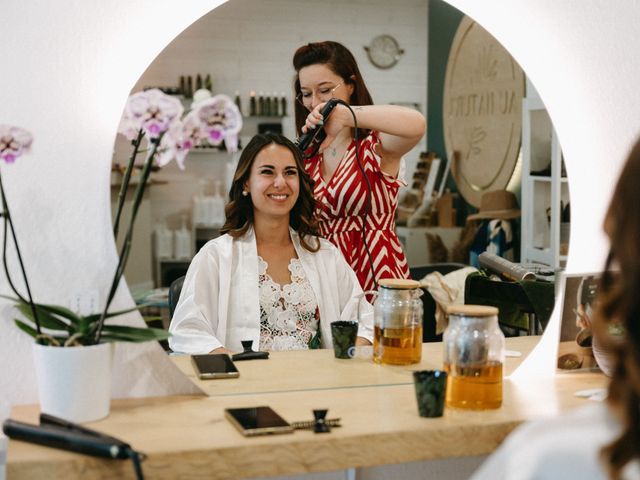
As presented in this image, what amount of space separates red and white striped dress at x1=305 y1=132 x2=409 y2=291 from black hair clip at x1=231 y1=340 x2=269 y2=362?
267 millimetres

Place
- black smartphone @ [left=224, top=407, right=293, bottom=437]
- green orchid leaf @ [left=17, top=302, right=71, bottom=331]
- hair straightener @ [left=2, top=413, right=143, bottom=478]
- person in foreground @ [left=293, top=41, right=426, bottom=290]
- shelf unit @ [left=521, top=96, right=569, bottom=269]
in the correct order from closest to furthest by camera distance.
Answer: hair straightener @ [left=2, top=413, right=143, bottom=478]
black smartphone @ [left=224, top=407, right=293, bottom=437]
green orchid leaf @ [left=17, top=302, right=71, bottom=331]
person in foreground @ [left=293, top=41, right=426, bottom=290]
shelf unit @ [left=521, top=96, right=569, bottom=269]

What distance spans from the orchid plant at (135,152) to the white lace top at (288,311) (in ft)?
1.03

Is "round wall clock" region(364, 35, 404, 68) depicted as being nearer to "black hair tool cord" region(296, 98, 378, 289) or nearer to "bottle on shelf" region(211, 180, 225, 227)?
"black hair tool cord" region(296, 98, 378, 289)

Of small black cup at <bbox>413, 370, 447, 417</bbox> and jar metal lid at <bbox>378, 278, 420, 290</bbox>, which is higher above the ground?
jar metal lid at <bbox>378, 278, 420, 290</bbox>

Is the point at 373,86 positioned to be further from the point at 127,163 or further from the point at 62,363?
the point at 62,363

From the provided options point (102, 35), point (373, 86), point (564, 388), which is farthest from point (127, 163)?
point (564, 388)

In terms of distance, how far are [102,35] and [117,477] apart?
0.78 meters

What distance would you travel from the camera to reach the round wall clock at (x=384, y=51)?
1.67m

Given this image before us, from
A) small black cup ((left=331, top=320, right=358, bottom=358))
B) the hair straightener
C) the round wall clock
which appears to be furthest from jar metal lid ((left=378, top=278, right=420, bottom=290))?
the hair straightener

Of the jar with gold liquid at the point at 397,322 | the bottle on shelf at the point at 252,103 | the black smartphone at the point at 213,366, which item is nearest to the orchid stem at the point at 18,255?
the black smartphone at the point at 213,366

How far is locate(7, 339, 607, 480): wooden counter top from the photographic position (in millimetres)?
1312

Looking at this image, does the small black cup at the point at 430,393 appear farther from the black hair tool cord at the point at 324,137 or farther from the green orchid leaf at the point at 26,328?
the green orchid leaf at the point at 26,328

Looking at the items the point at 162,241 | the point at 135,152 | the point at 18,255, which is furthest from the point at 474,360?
the point at 18,255

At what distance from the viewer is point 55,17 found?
155 centimetres
